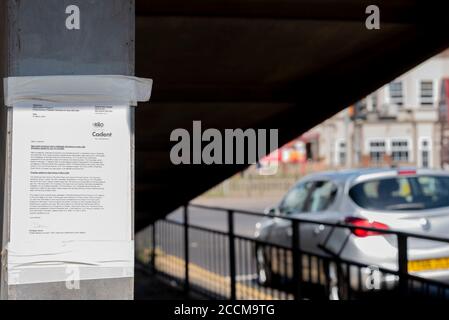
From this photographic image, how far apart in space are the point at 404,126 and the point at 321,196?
1362 inches

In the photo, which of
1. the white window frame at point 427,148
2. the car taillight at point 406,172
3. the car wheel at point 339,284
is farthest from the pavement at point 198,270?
the white window frame at point 427,148

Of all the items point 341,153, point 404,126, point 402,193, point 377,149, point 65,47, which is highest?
point 404,126

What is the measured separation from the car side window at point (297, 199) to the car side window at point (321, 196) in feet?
0.52

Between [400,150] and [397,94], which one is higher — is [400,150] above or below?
below

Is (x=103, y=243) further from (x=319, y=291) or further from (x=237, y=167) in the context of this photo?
(x=237, y=167)

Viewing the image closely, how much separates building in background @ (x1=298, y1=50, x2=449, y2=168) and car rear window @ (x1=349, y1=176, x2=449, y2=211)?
32.4 meters

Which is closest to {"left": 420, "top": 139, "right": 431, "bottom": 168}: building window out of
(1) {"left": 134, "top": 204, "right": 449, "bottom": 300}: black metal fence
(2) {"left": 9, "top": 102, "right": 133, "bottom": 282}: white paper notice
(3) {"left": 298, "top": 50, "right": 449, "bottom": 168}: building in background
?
(3) {"left": 298, "top": 50, "right": 449, "bottom": 168}: building in background

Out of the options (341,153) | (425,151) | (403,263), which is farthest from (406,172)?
(425,151)

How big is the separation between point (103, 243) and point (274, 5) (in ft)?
7.05

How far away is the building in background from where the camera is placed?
40531 millimetres

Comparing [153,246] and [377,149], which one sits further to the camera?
[377,149]

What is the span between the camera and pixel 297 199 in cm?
932

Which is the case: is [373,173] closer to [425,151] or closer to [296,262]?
[296,262]

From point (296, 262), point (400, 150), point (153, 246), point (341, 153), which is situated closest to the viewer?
point (296, 262)
